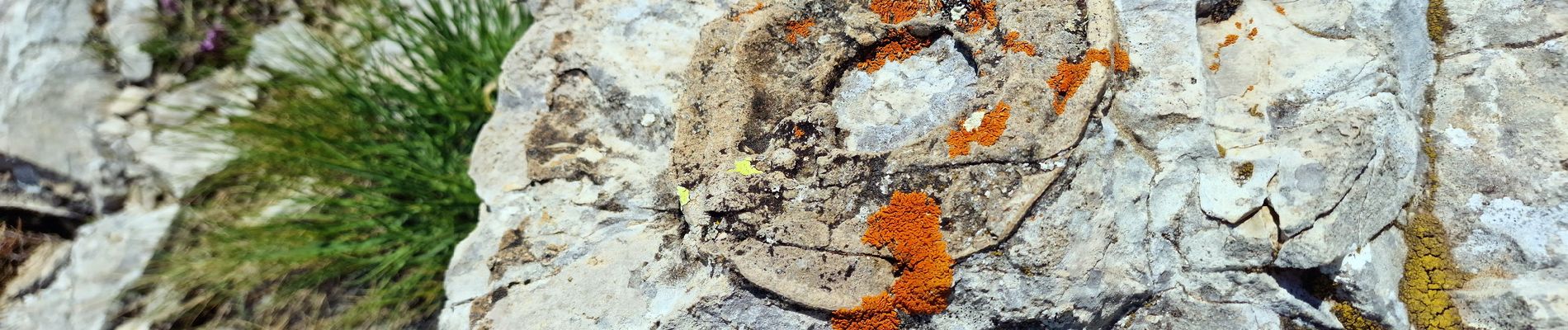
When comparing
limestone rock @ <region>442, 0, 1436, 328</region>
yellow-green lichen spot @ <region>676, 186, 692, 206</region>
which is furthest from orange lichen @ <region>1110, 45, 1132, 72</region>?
yellow-green lichen spot @ <region>676, 186, 692, 206</region>

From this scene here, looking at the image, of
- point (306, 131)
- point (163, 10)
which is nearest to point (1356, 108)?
point (306, 131)

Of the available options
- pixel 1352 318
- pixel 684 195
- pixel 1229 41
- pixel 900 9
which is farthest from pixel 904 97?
pixel 1352 318

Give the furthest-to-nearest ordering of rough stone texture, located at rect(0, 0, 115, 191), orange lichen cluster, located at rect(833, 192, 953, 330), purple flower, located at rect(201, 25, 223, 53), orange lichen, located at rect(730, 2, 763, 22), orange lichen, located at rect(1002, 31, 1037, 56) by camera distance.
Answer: purple flower, located at rect(201, 25, 223, 53) → rough stone texture, located at rect(0, 0, 115, 191) → orange lichen, located at rect(730, 2, 763, 22) → orange lichen, located at rect(1002, 31, 1037, 56) → orange lichen cluster, located at rect(833, 192, 953, 330)

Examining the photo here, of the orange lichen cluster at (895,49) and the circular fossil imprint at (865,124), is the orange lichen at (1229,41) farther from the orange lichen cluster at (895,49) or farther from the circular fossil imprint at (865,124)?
the orange lichen cluster at (895,49)

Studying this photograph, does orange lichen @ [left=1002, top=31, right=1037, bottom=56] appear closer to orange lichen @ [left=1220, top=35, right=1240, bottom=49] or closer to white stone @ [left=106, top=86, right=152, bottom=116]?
orange lichen @ [left=1220, top=35, right=1240, bottom=49]

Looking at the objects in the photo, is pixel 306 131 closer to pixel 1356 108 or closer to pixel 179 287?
pixel 179 287

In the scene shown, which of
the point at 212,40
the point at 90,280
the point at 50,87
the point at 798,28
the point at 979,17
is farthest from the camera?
the point at 212,40

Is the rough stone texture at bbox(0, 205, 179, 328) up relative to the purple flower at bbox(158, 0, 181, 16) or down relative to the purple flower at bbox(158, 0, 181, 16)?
down

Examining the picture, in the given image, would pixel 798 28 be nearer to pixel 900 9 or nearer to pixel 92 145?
pixel 900 9

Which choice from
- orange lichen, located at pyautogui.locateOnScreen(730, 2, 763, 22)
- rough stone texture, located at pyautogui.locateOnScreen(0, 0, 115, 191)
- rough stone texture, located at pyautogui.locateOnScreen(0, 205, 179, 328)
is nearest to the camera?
orange lichen, located at pyautogui.locateOnScreen(730, 2, 763, 22)
